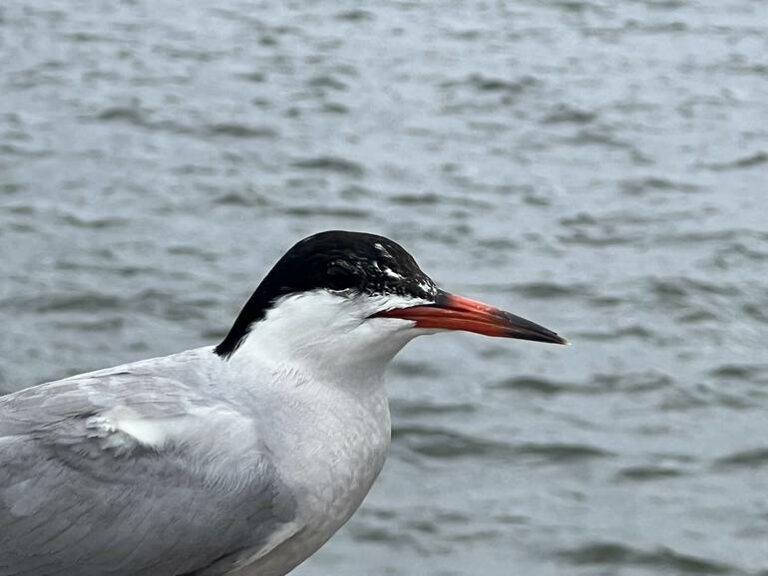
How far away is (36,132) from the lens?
38.8ft

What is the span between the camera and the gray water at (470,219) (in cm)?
754

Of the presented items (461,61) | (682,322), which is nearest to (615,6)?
(461,61)

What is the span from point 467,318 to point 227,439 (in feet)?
2.49

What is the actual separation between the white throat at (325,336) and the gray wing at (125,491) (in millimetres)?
215

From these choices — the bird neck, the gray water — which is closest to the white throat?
the bird neck

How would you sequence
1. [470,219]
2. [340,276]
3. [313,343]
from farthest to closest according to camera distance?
1. [470,219]
2. [313,343]
3. [340,276]

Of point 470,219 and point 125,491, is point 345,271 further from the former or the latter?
point 470,219

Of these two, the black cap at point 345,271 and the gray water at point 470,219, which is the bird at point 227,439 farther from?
the gray water at point 470,219

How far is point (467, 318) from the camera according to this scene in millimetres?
4770

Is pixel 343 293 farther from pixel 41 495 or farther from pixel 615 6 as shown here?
pixel 615 6

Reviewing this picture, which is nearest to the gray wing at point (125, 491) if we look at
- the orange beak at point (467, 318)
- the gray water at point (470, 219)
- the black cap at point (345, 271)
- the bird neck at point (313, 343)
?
the bird neck at point (313, 343)

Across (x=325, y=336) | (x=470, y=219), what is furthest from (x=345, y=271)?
(x=470, y=219)

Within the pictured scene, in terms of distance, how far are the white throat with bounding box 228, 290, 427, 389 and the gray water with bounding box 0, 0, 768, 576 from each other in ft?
7.91

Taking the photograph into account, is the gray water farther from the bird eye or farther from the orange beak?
the bird eye
